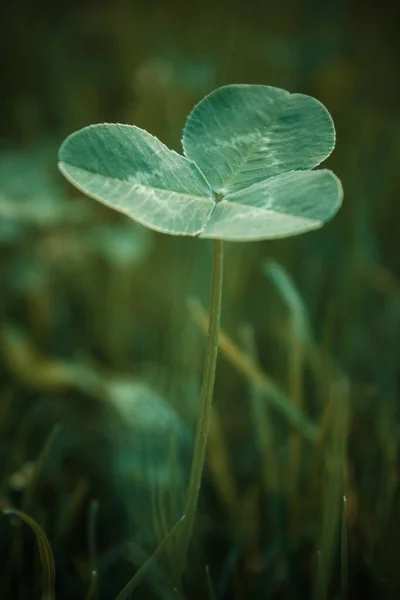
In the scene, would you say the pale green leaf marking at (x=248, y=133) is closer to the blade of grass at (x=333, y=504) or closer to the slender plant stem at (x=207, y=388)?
the slender plant stem at (x=207, y=388)

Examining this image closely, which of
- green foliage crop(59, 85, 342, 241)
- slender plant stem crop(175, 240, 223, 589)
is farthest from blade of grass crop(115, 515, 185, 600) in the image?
green foliage crop(59, 85, 342, 241)

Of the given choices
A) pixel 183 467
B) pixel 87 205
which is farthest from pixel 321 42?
pixel 183 467

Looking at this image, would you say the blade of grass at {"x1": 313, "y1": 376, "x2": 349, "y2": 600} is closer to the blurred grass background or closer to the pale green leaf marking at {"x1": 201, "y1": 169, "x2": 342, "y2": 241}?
the blurred grass background

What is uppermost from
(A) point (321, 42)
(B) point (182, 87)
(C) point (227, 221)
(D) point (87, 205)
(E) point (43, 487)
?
(A) point (321, 42)

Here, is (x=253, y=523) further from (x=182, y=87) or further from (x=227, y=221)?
(x=182, y=87)

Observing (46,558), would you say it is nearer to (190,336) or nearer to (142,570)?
(142,570)

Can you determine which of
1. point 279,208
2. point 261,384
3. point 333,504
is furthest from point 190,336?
point 279,208
